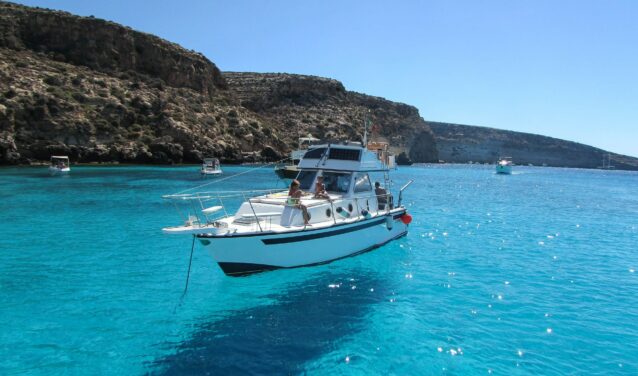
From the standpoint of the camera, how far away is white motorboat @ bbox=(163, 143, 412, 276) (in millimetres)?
11789

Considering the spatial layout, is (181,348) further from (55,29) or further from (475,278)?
(55,29)

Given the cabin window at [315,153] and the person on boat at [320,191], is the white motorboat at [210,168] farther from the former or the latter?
the person on boat at [320,191]

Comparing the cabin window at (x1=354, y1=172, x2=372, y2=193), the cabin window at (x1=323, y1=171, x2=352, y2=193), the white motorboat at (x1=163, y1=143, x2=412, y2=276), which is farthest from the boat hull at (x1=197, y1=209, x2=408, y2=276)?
the cabin window at (x1=323, y1=171, x2=352, y2=193)

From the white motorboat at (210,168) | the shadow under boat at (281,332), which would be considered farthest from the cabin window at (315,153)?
the white motorboat at (210,168)

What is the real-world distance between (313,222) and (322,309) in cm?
381

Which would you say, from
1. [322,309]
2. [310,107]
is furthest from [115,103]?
[322,309]

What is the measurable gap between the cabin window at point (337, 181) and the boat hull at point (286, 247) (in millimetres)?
1885

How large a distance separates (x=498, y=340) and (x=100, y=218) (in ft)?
74.1

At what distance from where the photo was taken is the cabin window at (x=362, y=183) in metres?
16.8

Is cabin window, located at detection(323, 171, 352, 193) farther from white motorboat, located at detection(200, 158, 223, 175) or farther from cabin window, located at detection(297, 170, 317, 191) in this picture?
white motorboat, located at detection(200, 158, 223, 175)

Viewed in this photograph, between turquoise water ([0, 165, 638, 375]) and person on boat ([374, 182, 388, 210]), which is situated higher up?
person on boat ([374, 182, 388, 210])

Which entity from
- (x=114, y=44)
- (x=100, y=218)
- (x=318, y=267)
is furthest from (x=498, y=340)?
(x=114, y=44)

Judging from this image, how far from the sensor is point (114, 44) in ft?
288

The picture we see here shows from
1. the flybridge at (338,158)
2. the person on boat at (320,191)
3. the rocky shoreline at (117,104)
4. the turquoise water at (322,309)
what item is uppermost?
the rocky shoreline at (117,104)
